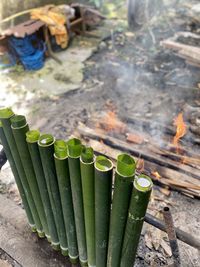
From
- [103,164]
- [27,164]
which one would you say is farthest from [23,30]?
[103,164]

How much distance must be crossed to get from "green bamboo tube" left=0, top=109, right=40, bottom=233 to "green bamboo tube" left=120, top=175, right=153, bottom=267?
115cm

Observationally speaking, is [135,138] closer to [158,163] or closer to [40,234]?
[158,163]

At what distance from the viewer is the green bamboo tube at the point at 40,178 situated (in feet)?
7.25

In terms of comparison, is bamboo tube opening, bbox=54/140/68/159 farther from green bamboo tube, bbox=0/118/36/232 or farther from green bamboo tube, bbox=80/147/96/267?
green bamboo tube, bbox=0/118/36/232

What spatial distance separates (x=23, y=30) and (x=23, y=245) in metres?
6.67

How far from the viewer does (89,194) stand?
2.14 m

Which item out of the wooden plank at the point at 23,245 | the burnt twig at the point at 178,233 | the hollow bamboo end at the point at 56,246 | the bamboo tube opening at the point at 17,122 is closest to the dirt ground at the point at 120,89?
the wooden plank at the point at 23,245

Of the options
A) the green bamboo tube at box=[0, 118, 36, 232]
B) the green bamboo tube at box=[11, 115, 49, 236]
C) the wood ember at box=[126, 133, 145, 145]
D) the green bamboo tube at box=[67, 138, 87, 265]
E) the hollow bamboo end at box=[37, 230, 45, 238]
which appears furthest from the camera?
the wood ember at box=[126, 133, 145, 145]

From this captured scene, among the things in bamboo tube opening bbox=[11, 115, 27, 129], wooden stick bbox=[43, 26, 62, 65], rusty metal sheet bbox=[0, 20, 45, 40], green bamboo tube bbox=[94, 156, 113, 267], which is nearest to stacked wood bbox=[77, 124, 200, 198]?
green bamboo tube bbox=[94, 156, 113, 267]

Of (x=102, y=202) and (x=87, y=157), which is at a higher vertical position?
(x=87, y=157)

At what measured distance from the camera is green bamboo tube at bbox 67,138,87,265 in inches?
79.4

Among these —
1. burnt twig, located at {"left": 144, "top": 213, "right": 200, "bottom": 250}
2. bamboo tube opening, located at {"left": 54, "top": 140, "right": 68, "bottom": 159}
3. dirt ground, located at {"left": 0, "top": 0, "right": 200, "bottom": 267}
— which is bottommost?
dirt ground, located at {"left": 0, "top": 0, "right": 200, "bottom": 267}

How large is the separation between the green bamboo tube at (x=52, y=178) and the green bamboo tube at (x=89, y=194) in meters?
0.32

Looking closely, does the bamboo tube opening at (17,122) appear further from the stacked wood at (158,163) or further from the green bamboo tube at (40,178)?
the stacked wood at (158,163)
